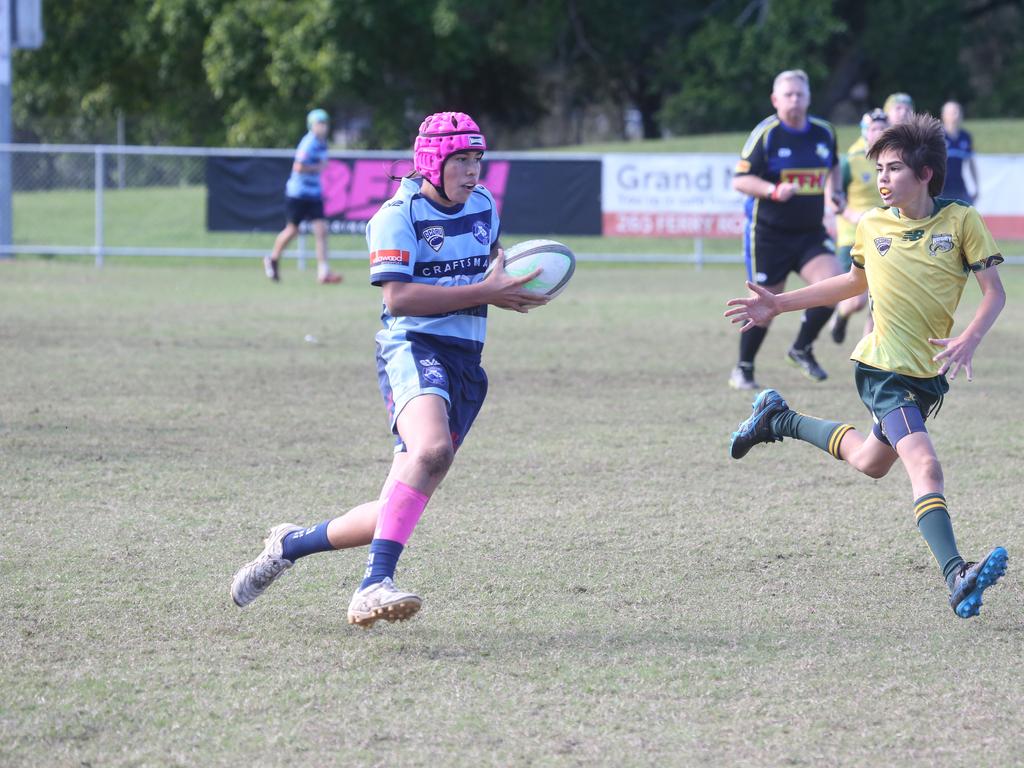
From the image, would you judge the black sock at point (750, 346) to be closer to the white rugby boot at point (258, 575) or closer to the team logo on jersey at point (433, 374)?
the team logo on jersey at point (433, 374)

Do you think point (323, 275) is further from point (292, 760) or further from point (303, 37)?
point (303, 37)

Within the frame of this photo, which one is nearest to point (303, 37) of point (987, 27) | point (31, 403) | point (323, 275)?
point (323, 275)

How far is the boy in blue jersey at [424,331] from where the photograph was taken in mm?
4641

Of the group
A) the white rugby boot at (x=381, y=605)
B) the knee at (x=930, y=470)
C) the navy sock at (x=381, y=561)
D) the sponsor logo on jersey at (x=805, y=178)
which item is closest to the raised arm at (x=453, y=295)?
the navy sock at (x=381, y=561)

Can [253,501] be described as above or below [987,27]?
below

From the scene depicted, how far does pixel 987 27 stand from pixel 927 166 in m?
41.0

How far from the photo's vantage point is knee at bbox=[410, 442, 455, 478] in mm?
4594

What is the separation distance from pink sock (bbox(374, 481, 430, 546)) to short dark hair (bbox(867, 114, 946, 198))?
6.60ft

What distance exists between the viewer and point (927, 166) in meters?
4.99

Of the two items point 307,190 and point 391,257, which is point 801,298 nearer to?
point 391,257

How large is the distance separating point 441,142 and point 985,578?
89.3 inches

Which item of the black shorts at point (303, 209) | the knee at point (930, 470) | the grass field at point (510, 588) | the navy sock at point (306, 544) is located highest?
the black shorts at point (303, 209)

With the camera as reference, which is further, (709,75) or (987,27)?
(987,27)

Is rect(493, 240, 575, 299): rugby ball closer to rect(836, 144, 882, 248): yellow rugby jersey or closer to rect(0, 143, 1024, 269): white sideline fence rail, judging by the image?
rect(836, 144, 882, 248): yellow rugby jersey
